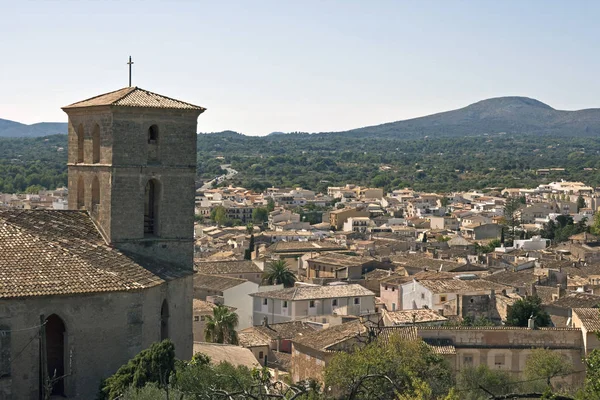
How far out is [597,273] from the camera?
199ft

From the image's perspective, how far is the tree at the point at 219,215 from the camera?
11844 cm

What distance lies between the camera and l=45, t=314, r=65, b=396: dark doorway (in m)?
22.5

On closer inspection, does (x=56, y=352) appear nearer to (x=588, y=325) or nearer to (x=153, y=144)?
(x=153, y=144)

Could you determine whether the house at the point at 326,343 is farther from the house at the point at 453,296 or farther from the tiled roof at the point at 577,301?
the tiled roof at the point at 577,301

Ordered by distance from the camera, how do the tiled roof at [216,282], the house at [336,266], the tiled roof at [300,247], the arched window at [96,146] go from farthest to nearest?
the tiled roof at [300,247] → the house at [336,266] → the tiled roof at [216,282] → the arched window at [96,146]

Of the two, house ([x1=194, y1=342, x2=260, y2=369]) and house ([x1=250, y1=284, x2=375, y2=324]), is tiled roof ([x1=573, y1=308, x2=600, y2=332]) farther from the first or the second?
house ([x1=250, y1=284, x2=375, y2=324])

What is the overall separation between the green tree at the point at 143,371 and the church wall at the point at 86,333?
532mm

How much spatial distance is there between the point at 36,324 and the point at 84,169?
525cm

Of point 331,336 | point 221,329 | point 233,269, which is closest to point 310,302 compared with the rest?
point 221,329

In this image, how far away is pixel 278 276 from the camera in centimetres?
6056

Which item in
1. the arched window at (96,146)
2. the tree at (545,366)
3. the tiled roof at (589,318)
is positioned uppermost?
the arched window at (96,146)

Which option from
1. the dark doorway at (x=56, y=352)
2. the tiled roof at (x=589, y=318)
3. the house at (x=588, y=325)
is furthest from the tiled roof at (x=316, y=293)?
the dark doorway at (x=56, y=352)

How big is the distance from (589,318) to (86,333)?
61.1 ft

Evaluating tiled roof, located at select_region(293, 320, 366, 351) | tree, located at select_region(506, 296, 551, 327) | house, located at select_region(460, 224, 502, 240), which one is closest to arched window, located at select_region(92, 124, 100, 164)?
tiled roof, located at select_region(293, 320, 366, 351)
